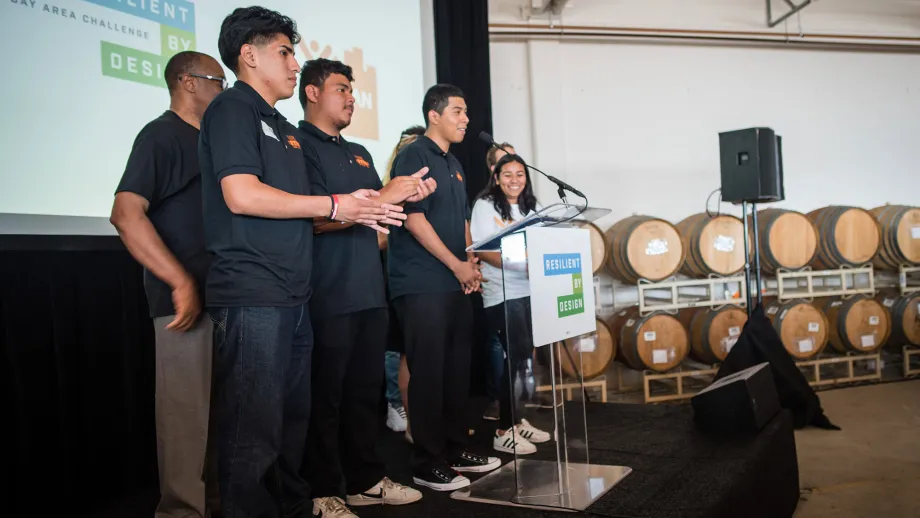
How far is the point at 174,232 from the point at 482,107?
3072 mm

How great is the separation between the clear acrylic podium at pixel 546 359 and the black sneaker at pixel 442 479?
47 millimetres

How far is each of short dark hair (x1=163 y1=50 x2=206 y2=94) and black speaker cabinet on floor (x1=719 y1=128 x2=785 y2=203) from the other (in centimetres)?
346

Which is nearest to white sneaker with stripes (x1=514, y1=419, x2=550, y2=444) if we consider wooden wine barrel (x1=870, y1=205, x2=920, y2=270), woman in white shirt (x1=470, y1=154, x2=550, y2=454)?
woman in white shirt (x1=470, y1=154, x2=550, y2=454)

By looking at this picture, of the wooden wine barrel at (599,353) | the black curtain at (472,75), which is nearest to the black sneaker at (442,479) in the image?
the black curtain at (472,75)

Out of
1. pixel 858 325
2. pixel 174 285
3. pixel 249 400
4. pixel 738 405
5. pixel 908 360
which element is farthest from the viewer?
pixel 908 360

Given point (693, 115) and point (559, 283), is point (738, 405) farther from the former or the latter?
point (693, 115)

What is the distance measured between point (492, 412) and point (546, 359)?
1762 millimetres

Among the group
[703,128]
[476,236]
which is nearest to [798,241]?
[703,128]

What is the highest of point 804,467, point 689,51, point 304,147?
point 689,51

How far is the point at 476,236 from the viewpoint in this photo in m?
2.99

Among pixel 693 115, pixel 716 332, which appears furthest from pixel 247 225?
pixel 693 115

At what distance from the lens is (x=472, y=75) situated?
4711 millimetres

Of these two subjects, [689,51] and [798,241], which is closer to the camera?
[798,241]

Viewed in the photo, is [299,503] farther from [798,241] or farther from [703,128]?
[703,128]
